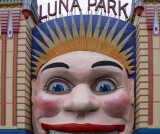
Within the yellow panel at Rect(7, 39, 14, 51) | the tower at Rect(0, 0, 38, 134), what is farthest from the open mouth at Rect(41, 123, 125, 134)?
the yellow panel at Rect(7, 39, 14, 51)

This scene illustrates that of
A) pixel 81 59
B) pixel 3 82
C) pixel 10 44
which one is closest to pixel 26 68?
pixel 3 82

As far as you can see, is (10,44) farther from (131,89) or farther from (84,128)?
(131,89)

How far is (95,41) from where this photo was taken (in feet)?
46.5

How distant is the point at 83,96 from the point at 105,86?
1147 millimetres

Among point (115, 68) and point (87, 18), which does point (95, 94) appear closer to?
point (115, 68)

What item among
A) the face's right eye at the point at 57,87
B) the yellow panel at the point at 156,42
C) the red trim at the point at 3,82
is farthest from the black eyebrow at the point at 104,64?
the red trim at the point at 3,82

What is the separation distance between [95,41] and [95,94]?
216 centimetres

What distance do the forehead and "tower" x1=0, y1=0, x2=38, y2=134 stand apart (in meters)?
1.28

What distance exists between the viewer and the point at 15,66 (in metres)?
14.0

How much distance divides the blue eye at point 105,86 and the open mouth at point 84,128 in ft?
4.60

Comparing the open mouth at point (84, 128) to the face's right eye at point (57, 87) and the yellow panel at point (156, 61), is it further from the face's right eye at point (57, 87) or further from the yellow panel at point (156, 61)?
the yellow panel at point (156, 61)

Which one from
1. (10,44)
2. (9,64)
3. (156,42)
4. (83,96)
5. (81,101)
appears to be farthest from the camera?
(10,44)

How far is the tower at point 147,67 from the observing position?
13.4 m

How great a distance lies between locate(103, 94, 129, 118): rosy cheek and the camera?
1322 centimetres
